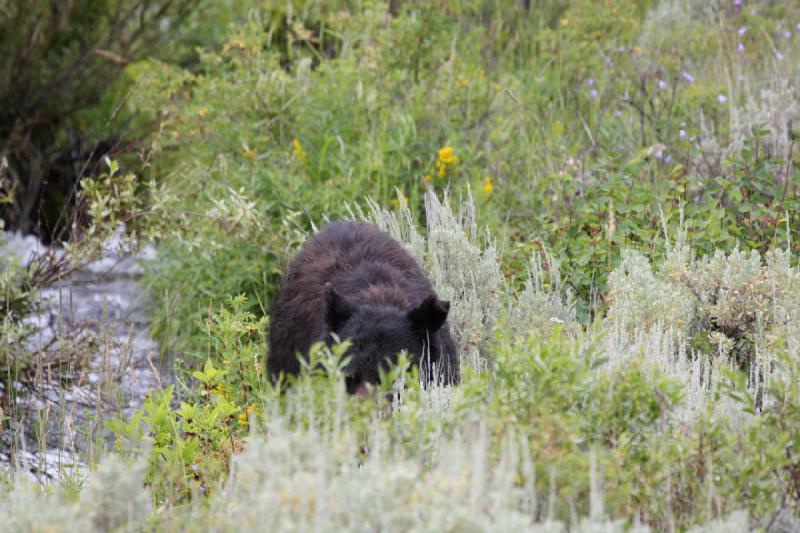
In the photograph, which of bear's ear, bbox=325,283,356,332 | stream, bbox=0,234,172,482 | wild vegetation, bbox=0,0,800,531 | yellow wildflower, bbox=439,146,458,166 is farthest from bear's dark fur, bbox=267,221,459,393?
yellow wildflower, bbox=439,146,458,166

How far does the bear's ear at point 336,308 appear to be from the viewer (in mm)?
4508

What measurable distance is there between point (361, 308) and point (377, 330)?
149mm

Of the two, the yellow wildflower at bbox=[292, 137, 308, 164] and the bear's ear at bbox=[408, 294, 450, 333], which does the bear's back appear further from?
Result: the yellow wildflower at bbox=[292, 137, 308, 164]

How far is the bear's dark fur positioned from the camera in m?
4.48

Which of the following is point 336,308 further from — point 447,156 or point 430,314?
point 447,156

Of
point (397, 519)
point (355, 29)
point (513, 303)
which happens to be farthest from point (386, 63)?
point (397, 519)

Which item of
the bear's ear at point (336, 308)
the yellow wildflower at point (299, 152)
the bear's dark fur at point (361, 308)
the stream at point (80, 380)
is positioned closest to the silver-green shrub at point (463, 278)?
the bear's dark fur at point (361, 308)

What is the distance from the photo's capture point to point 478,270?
5.61m

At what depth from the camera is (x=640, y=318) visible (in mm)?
5086

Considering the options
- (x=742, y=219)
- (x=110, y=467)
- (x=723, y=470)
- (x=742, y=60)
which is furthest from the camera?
(x=742, y=60)

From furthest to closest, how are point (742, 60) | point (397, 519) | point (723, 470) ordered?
point (742, 60) → point (723, 470) → point (397, 519)

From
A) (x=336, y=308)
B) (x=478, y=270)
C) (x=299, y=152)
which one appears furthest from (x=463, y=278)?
(x=299, y=152)

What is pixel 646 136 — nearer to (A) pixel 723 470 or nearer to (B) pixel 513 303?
(B) pixel 513 303

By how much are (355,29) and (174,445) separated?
15.6ft
